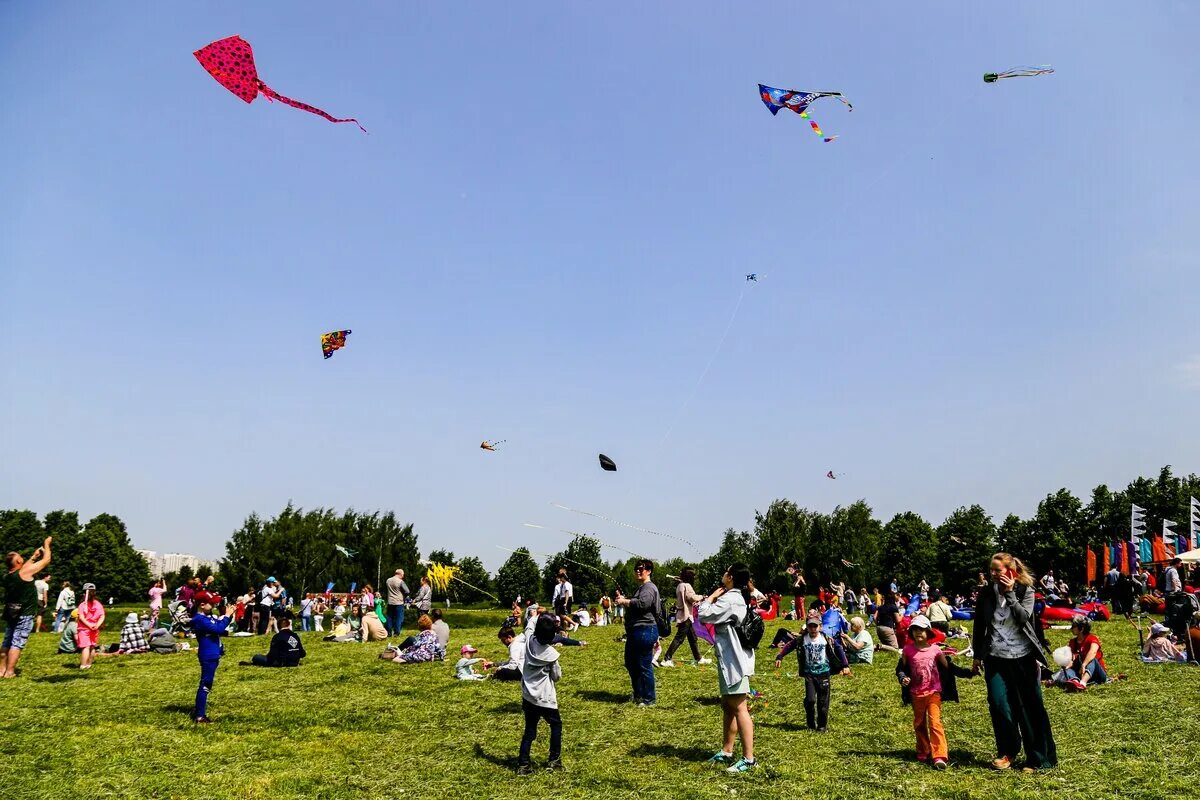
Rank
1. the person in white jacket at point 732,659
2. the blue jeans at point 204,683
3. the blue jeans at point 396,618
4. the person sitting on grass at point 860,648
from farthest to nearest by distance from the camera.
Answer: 1. the blue jeans at point 396,618
2. the person sitting on grass at point 860,648
3. the blue jeans at point 204,683
4. the person in white jacket at point 732,659

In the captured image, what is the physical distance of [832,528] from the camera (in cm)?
9219

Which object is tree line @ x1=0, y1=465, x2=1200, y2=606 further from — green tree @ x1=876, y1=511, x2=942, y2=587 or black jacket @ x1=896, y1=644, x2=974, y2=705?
black jacket @ x1=896, y1=644, x2=974, y2=705

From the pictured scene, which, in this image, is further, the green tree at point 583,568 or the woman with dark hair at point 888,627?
the green tree at point 583,568

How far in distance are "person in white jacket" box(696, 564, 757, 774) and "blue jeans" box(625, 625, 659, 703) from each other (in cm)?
358

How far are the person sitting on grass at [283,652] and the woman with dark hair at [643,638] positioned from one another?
9370 mm

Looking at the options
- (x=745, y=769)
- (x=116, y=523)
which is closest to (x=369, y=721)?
(x=745, y=769)

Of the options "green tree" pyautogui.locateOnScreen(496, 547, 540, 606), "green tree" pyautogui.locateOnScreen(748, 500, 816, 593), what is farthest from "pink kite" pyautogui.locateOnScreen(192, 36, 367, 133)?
"green tree" pyautogui.locateOnScreen(496, 547, 540, 606)

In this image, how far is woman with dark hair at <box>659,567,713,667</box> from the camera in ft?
51.2

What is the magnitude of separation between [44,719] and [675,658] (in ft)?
40.3

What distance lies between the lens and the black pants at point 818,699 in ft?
38.6

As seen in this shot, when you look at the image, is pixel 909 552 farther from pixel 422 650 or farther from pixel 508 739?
pixel 508 739

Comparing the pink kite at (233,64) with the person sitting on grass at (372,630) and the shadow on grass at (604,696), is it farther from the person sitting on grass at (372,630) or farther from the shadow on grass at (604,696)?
the person sitting on grass at (372,630)

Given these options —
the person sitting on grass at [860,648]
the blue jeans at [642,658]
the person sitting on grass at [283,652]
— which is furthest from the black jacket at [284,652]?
the person sitting on grass at [860,648]

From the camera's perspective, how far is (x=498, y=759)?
10.6 m
